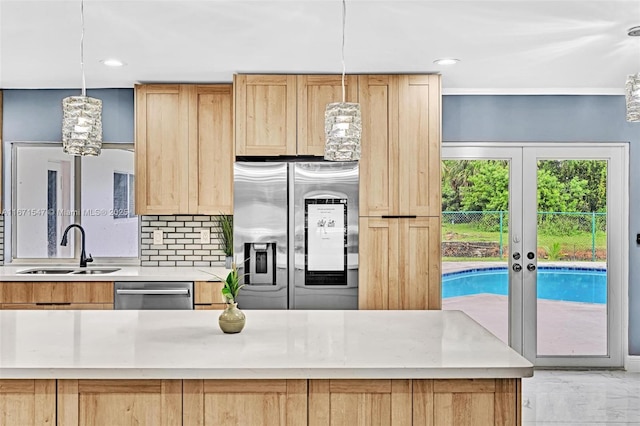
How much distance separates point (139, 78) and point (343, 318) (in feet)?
9.06

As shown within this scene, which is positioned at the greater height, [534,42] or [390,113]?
[534,42]

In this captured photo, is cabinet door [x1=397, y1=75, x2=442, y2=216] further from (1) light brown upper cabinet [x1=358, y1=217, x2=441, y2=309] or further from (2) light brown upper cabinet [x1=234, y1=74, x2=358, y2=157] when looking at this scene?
(2) light brown upper cabinet [x1=234, y1=74, x2=358, y2=157]

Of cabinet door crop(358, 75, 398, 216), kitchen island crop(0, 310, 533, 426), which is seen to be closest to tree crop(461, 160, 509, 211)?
cabinet door crop(358, 75, 398, 216)

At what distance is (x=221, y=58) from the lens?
3.93m

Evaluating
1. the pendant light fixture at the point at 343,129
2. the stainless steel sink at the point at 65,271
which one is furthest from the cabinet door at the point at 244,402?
the stainless steel sink at the point at 65,271

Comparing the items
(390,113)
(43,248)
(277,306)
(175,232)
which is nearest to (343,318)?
(277,306)

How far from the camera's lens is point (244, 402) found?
2.09 m

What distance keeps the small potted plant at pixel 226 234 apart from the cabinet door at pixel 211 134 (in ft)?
1.19

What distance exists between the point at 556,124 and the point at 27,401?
449 centimetres

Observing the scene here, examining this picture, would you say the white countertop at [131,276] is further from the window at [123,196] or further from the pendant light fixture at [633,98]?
the pendant light fixture at [633,98]

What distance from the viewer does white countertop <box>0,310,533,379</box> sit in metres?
2.00

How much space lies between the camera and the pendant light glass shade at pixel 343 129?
100.0 inches

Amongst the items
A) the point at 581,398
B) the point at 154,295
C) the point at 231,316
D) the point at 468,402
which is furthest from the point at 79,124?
the point at 581,398

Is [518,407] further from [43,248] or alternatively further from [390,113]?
[43,248]
